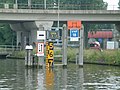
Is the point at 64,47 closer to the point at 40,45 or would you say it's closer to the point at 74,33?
the point at 74,33

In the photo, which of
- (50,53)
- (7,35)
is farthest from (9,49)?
(50,53)

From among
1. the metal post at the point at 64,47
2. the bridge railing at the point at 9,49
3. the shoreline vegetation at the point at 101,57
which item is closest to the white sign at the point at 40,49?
the metal post at the point at 64,47

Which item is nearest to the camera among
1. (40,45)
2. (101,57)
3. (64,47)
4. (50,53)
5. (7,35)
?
(50,53)

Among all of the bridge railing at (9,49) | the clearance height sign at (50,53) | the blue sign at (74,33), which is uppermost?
the blue sign at (74,33)

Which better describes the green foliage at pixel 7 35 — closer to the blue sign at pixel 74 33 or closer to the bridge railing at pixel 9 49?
the bridge railing at pixel 9 49

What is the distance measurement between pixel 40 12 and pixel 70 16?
4522 mm

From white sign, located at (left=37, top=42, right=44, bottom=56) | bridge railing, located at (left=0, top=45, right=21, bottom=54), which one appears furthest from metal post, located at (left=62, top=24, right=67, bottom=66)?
bridge railing, located at (left=0, top=45, right=21, bottom=54)

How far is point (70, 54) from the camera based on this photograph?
2126 inches

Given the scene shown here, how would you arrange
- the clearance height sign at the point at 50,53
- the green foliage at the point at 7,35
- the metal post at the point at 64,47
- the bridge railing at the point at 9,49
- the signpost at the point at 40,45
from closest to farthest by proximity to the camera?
the signpost at the point at 40,45 → the clearance height sign at the point at 50,53 → the metal post at the point at 64,47 → the bridge railing at the point at 9,49 → the green foliage at the point at 7,35

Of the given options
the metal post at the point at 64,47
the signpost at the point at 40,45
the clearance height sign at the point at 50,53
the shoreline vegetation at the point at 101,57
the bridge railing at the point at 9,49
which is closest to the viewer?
the signpost at the point at 40,45

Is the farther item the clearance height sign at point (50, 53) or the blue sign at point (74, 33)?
Answer: the blue sign at point (74, 33)

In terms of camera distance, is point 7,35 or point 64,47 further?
point 7,35

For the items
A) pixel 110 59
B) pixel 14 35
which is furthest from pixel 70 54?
pixel 14 35

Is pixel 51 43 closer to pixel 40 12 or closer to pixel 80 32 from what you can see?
pixel 80 32
